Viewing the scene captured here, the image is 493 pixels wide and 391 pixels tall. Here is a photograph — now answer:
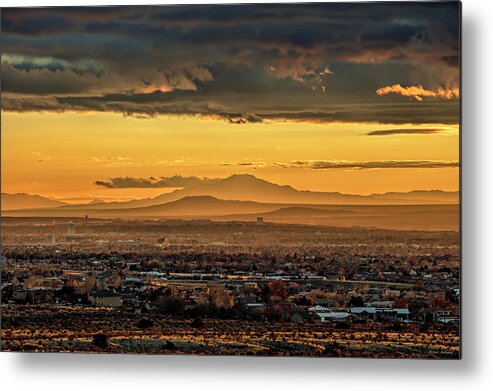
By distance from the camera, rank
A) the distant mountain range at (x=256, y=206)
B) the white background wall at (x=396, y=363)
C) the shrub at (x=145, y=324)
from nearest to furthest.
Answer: the white background wall at (x=396, y=363) → the distant mountain range at (x=256, y=206) → the shrub at (x=145, y=324)

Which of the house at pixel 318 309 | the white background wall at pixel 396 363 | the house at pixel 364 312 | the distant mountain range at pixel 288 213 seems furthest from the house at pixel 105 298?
the house at pixel 364 312

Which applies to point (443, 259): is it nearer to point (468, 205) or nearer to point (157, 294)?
point (468, 205)

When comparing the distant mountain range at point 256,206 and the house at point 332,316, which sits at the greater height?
the distant mountain range at point 256,206

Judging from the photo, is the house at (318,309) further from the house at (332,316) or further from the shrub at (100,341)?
the shrub at (100,341)

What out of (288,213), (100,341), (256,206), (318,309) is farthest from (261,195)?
(100,341)

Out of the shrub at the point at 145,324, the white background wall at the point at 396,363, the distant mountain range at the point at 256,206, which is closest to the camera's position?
the white background wall at the point at 396,363

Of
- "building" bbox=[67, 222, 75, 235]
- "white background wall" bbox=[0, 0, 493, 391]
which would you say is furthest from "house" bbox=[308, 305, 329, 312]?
"building" bbox=[67, 222, 75, 235]

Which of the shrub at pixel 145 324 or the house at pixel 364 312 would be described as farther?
the shrub at pixel 145 324
